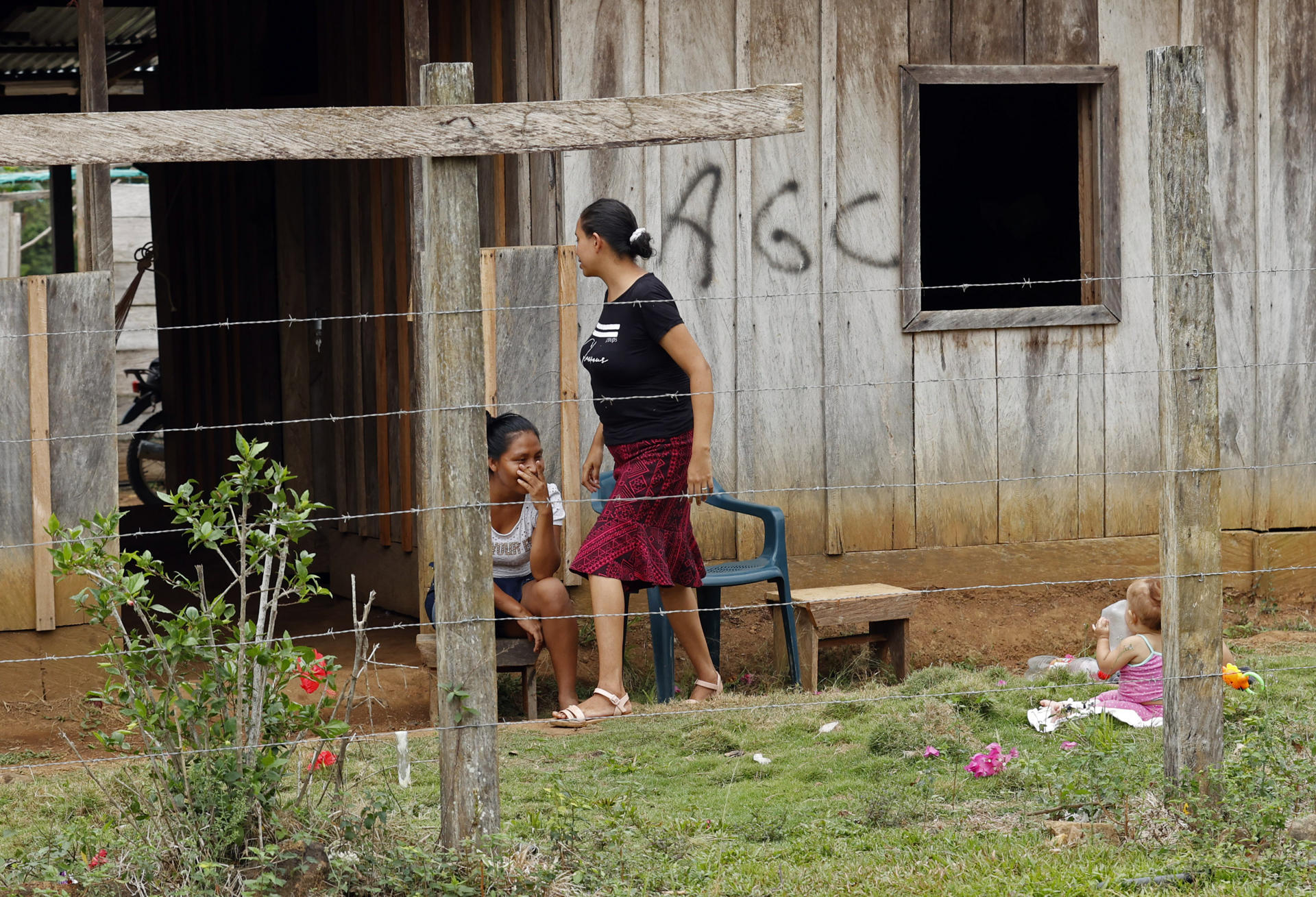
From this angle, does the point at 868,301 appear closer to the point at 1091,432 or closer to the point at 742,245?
the point at 742,245

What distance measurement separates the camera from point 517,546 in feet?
20.5

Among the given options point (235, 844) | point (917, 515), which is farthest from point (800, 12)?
point (235, 844)

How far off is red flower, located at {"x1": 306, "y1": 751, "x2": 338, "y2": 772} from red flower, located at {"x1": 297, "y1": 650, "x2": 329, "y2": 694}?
18 centimetres

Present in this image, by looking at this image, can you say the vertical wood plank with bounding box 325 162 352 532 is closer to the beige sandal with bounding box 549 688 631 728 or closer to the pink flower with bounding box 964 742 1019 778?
the beige sandal with bounding box 549 688 631 728

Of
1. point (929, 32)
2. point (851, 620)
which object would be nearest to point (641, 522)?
point (851, 620)

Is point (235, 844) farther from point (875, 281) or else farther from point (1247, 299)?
point (1247, 299)

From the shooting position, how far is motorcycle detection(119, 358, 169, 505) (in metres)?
12.7

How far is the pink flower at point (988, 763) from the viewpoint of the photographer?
15.7 ft

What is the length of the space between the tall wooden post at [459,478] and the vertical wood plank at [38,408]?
2.72 meters

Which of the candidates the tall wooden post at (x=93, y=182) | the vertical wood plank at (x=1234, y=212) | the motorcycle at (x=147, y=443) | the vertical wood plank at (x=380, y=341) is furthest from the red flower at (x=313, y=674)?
the motorcycle at (x=147, y=443)

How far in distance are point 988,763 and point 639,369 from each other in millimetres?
1953

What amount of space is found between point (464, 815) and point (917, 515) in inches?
166

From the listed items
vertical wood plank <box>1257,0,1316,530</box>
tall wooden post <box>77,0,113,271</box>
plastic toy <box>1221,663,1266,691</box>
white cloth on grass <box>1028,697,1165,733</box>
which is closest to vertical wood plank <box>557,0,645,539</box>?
tall wooden post <box>77,0,113,271</box>

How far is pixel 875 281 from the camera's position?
24.3 ft
